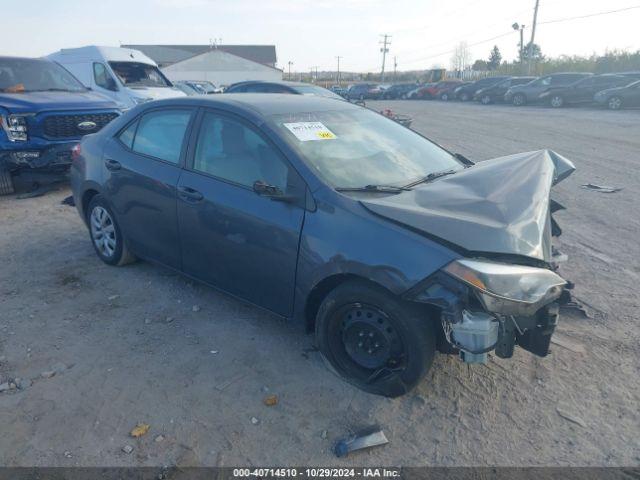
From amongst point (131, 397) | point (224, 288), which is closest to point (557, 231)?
point (224, 288)

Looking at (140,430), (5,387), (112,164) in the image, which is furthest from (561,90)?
(5,387)

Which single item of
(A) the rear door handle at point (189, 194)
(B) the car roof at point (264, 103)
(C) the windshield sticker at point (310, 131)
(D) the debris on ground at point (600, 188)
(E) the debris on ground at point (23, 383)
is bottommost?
(E) the debris on ground at point (23, 383)

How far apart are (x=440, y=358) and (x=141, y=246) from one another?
2715 millimetres

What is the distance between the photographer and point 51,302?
4.25m

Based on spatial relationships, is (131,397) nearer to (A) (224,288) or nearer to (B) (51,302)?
(A) (224,288)

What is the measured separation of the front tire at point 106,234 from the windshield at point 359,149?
2.10m

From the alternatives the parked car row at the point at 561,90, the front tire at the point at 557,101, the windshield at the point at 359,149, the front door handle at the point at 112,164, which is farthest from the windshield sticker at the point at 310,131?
the front tire at the point at 557,101

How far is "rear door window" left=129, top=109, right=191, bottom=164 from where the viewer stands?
4020 mm

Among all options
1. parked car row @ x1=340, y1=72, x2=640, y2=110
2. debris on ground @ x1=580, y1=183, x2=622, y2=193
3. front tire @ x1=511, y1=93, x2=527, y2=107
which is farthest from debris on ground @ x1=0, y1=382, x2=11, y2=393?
front tire @ x1=511, y1=93, x2=527, y2=107

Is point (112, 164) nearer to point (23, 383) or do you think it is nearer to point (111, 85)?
point (23, 383)

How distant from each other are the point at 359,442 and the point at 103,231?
3408mm

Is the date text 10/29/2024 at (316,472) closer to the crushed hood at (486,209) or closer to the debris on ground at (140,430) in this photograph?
the debris on ground at (140,430)

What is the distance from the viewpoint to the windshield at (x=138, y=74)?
1247 centimetres

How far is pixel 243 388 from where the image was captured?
3.16m
